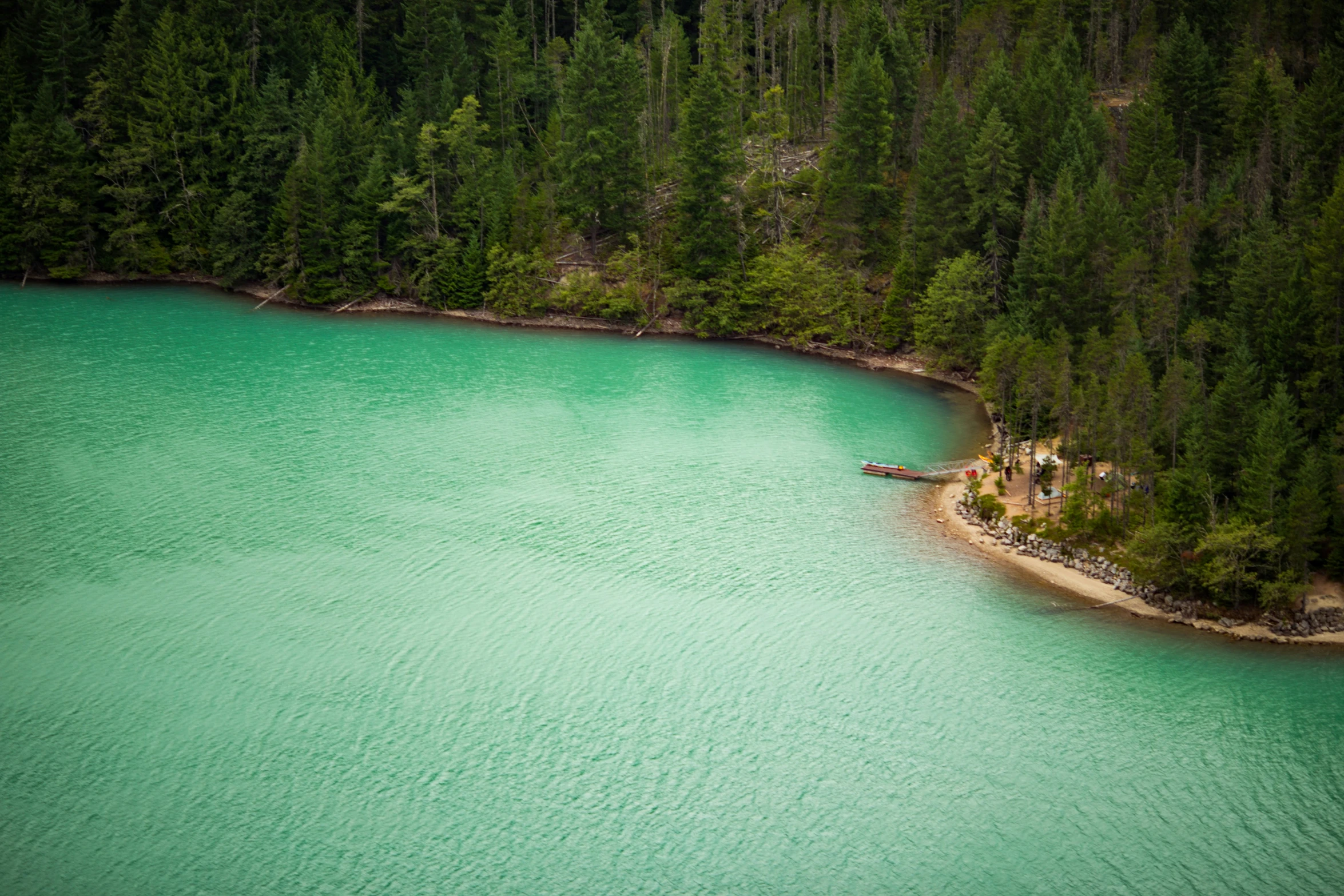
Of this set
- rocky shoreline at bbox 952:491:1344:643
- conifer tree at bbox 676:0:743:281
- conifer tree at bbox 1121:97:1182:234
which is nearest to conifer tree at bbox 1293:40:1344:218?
conifer tree at bbox 1121:97:1182:234

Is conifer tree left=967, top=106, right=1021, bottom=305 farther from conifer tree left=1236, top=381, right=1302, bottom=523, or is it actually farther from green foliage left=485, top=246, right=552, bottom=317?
green foliage left=485, top=246, right=552, bottom=317

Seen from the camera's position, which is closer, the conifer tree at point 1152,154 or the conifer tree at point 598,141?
the conifer tree at point 1152,154

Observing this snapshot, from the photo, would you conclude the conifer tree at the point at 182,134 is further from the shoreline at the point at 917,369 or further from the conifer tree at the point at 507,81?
the conifer tree at the point at 507,81

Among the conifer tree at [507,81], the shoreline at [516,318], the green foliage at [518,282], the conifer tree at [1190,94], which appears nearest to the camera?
the shoreline at [516,318]

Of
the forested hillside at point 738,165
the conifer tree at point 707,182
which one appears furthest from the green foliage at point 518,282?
the conifer tree at point 707,182

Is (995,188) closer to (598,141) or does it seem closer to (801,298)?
(801,298)

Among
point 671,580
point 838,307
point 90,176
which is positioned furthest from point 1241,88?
point 90,176

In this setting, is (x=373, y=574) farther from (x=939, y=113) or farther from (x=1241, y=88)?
(x=1241, y=88)
